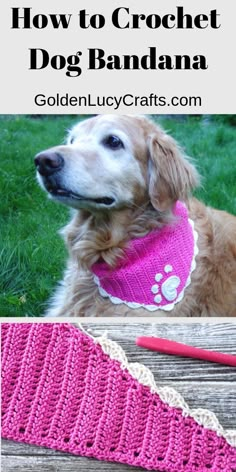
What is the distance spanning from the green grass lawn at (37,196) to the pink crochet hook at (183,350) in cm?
81

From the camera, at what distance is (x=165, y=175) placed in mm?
2424

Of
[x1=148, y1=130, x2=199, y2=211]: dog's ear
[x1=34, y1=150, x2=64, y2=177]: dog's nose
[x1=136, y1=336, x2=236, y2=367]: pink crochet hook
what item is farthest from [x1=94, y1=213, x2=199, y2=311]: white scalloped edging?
[x1=34, y1=150, x2=64, y2=177]: dog's nose

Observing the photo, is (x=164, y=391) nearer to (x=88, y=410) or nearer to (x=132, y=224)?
(x=88, y=410)

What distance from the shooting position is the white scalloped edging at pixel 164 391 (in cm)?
192

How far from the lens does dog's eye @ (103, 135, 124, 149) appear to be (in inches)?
93.8

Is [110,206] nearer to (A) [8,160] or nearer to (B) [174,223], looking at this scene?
(B) [174,223]

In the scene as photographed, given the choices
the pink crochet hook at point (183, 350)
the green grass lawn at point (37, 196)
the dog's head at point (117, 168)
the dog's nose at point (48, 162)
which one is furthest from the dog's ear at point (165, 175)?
the green grass lawn at point (37, 196)

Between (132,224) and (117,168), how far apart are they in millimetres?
215

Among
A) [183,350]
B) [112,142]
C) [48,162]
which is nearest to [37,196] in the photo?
[112,142]

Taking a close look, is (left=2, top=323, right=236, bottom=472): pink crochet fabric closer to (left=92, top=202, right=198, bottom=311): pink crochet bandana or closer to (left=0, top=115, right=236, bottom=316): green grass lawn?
(left=92, top=202, right=198, bottom=311): pink crochet bandana

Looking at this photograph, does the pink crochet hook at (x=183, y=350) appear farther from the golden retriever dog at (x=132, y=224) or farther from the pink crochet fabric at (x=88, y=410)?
the golden retriever dog at (x=132, y=224)

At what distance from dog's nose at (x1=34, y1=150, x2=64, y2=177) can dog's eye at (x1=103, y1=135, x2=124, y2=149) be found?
23 cm

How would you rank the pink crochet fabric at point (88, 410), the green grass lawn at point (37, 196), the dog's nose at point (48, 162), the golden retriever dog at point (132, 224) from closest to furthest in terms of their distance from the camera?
the pink crochet fabric at point (88, 410), the dog's nose at point (48, 162), the golden retriever dog at point (132, 224), the green grass lawn at point (37, 196)

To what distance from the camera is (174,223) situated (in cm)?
241
